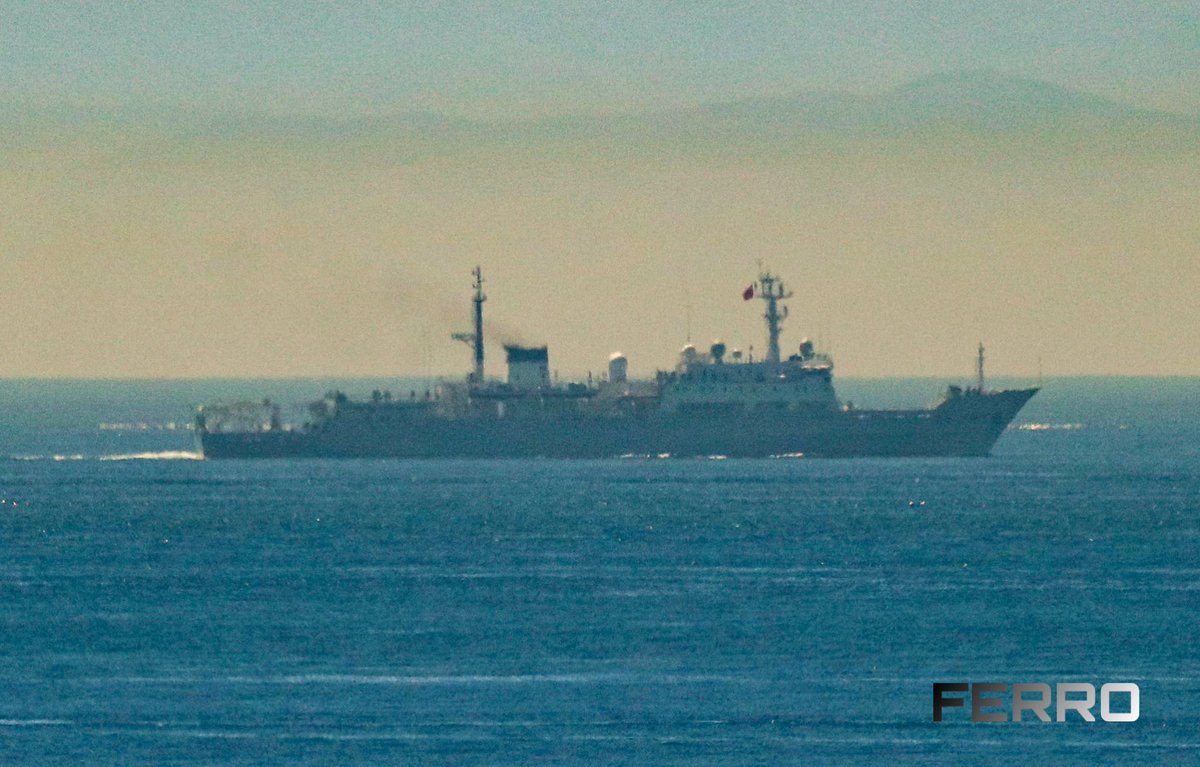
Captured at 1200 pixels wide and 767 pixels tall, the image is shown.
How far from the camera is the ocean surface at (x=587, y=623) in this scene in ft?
153

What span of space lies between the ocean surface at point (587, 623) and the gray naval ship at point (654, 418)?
74.4 ft

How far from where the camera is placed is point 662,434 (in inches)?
5340

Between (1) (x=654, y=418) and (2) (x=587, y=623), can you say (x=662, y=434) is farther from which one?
(2) (x=587, y=623)

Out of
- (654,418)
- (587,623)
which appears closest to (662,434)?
(654,418)

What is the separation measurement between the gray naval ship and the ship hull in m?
0.05

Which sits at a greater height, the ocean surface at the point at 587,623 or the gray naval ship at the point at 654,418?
the gray naval ship at the point at 654,418

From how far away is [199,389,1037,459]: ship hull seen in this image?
440ft

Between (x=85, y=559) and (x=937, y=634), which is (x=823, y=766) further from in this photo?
(x=85, y=559)

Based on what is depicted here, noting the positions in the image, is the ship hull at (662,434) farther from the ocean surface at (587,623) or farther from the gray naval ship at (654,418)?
the ocean surface at (587,623)

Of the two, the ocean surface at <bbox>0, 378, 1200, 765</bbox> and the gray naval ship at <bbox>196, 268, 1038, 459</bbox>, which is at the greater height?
the gray naval ship at <bbox>196, 268, 1038, 459</bbox>

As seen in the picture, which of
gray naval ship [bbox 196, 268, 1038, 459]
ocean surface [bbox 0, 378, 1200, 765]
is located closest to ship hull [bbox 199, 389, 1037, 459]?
gray naval ship [bbox 196, 268, 1038, 459]

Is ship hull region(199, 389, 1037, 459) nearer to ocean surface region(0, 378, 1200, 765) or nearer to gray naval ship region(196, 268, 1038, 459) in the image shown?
gray naval ship region(196, 268, 1038, 459)

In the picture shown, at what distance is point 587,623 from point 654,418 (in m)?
74.9

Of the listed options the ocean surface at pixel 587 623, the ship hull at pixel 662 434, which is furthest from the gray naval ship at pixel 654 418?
the ocean surface at pixel 587 623
